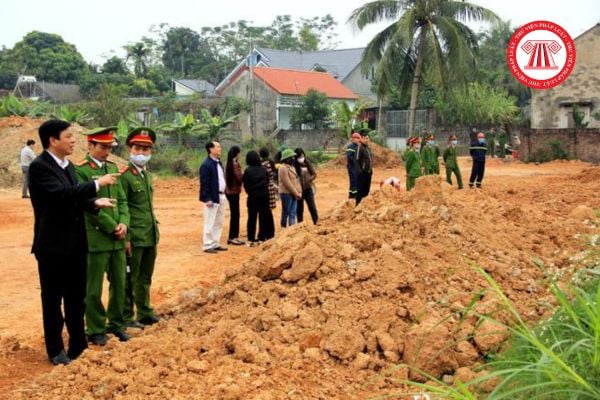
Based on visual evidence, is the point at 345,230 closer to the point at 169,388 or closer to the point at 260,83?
the point at 169,388

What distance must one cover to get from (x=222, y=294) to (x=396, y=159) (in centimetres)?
2254

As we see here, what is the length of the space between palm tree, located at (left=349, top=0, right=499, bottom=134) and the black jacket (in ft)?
58.8

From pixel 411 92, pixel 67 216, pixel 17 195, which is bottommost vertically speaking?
pixel 17 195

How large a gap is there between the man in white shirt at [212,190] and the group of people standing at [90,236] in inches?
130

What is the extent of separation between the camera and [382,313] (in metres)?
4.72

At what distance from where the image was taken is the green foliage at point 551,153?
90.2 ft

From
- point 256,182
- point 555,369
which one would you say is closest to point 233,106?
point 256,182

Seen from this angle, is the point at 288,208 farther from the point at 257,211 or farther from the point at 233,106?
the point at 233,106

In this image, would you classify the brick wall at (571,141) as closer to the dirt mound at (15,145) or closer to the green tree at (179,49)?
the dirt mound at (15,145)

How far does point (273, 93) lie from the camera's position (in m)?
40.5

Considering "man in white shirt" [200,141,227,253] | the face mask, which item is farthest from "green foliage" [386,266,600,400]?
"man in white shirt" [200,141,227,253]

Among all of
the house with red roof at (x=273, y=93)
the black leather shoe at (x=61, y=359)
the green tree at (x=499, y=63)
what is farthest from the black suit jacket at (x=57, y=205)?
the green tree at (x=499, y=63)

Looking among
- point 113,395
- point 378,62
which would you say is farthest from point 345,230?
point 378,62

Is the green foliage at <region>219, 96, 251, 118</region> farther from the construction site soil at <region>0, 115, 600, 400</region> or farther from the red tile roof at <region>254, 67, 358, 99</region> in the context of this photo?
the construction site soil at <region>0, 115, 600, 400</region>
